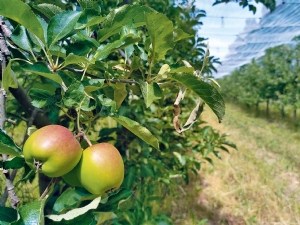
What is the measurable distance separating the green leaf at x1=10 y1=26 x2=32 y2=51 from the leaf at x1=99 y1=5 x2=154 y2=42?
10 cm

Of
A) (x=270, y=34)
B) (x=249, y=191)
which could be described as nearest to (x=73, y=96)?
(x=249, y=191)

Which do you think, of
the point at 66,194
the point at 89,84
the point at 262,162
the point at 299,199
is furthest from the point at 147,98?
the point at 262,162

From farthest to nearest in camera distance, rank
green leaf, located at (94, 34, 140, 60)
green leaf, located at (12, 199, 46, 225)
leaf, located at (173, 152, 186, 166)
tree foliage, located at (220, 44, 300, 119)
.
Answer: tree foliage, located at (220, 44, 300, 119)
leaf, located at (173, 152, 186, 166)
green leaf, located at (94, 34, 140, 60)
green leaf, located at (12, 199, 46, 225)

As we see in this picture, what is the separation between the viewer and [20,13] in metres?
0.51

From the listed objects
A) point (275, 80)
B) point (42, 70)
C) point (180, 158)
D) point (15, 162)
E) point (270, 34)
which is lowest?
point (275, 80)

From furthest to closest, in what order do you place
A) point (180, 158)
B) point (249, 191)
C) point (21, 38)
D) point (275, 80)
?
point (275, 80) → point (249, 191) → point (180, 158) → point (21, 38)

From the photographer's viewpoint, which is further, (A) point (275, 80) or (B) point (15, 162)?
(A) point (275, 80)

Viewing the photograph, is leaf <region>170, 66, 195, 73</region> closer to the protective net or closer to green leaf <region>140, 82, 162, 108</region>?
green leaf <region>140, 82, 162, 108</region>

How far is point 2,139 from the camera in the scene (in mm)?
479

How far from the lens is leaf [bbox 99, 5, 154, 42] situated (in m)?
0.58

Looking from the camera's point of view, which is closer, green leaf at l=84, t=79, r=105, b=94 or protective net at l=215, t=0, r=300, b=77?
green leaf at l=84, t=79, r=105, b=94

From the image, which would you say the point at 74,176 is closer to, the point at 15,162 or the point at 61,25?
the point at 15,162

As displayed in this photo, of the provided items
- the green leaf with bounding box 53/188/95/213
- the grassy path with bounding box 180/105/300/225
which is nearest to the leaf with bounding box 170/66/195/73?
the green leaf with bounding box 53/188/95/213

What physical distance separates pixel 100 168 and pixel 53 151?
0.06 meters
